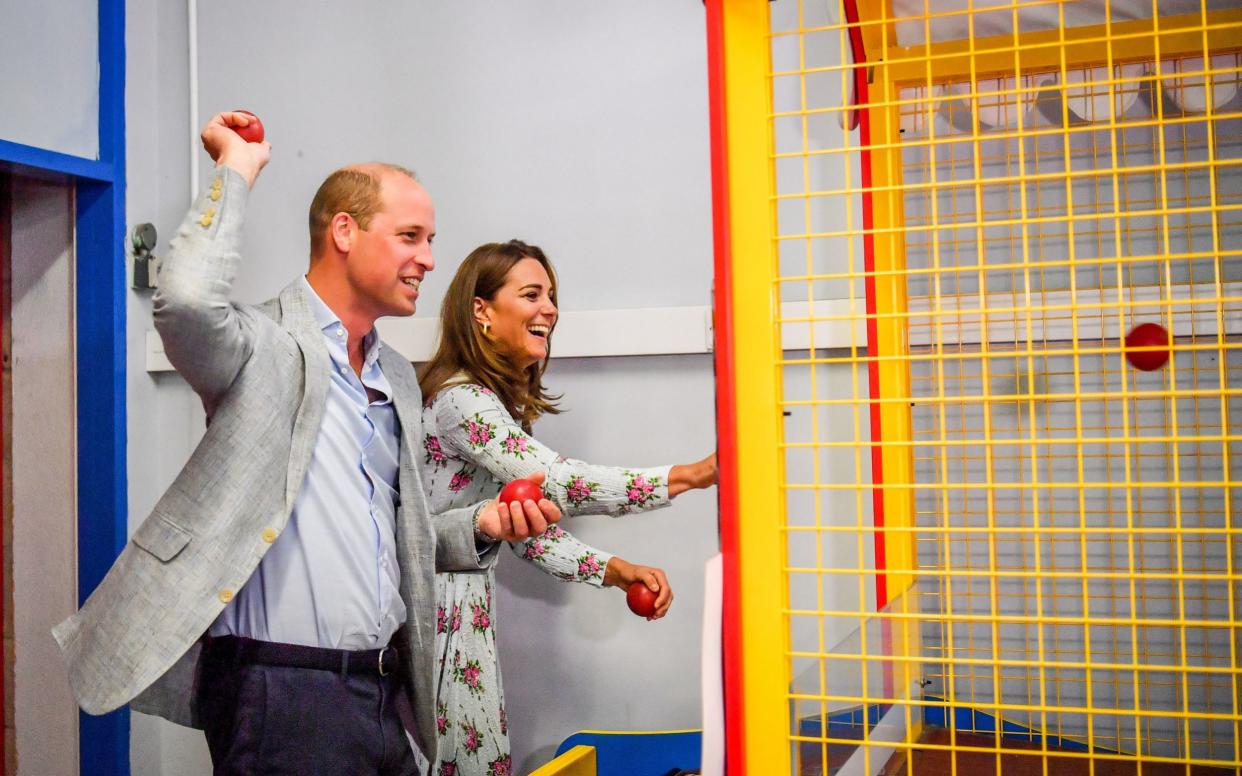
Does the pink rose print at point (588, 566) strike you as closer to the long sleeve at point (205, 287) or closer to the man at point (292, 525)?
the man at point (292, 525)

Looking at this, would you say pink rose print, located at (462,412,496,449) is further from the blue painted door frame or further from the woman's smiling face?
the blue painted door frame

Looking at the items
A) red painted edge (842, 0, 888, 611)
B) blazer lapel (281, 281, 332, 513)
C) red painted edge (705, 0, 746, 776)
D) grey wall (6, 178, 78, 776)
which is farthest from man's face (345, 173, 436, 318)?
grey wall (6, 178, 78, 776)

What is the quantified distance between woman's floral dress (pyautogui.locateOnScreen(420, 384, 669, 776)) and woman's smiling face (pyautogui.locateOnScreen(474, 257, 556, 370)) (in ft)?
0.55

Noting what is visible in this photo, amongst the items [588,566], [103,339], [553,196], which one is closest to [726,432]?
[588,566]

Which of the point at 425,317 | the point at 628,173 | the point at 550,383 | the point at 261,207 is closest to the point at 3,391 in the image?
the point at 261,207

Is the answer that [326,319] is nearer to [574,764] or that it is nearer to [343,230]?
[343,230]

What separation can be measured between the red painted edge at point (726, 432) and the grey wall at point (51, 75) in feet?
6.60

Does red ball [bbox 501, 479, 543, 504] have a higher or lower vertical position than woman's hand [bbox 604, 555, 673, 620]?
higher

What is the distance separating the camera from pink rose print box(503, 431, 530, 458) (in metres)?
1.85

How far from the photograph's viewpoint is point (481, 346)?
80.7 inches

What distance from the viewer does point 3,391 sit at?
2537 millimetres

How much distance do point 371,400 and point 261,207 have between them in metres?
1.23

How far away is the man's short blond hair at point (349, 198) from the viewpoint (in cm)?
163

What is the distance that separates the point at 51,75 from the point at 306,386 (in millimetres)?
1526
